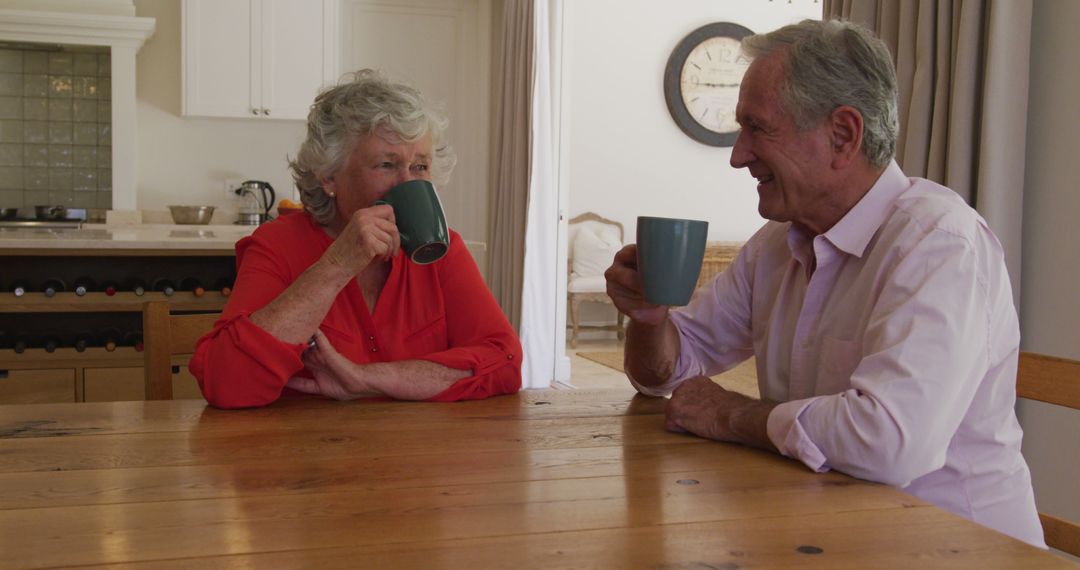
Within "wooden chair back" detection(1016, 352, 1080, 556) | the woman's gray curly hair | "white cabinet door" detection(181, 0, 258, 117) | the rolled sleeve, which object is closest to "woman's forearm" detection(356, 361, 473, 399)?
the woman's gray curly hair

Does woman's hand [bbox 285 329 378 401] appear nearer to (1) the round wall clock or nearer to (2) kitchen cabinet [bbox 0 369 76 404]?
(2) kitchen cabinet [bbox 0 369 76 404]

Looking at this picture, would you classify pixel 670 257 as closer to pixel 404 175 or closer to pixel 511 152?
pixel 404 175

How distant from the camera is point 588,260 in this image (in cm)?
727

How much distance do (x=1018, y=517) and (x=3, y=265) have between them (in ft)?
9.42

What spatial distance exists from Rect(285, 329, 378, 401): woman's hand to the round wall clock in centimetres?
661

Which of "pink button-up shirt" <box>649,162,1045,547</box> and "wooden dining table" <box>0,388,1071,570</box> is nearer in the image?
"wooden dining table" <box>0,388,1071,570</box>

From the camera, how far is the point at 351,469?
3.42 ft

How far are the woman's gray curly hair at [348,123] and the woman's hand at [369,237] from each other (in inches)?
12.1

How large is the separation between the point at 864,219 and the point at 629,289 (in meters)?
0.34

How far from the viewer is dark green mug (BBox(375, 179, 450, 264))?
136 cm

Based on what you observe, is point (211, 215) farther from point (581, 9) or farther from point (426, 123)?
point (426, 123)

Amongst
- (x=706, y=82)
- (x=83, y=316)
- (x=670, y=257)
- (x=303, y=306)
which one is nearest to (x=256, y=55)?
(x=83, y=316)

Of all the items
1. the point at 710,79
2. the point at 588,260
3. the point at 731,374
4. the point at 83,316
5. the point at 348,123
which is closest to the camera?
the point at 348,123

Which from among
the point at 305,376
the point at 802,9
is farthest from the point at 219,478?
the point at 802,9
